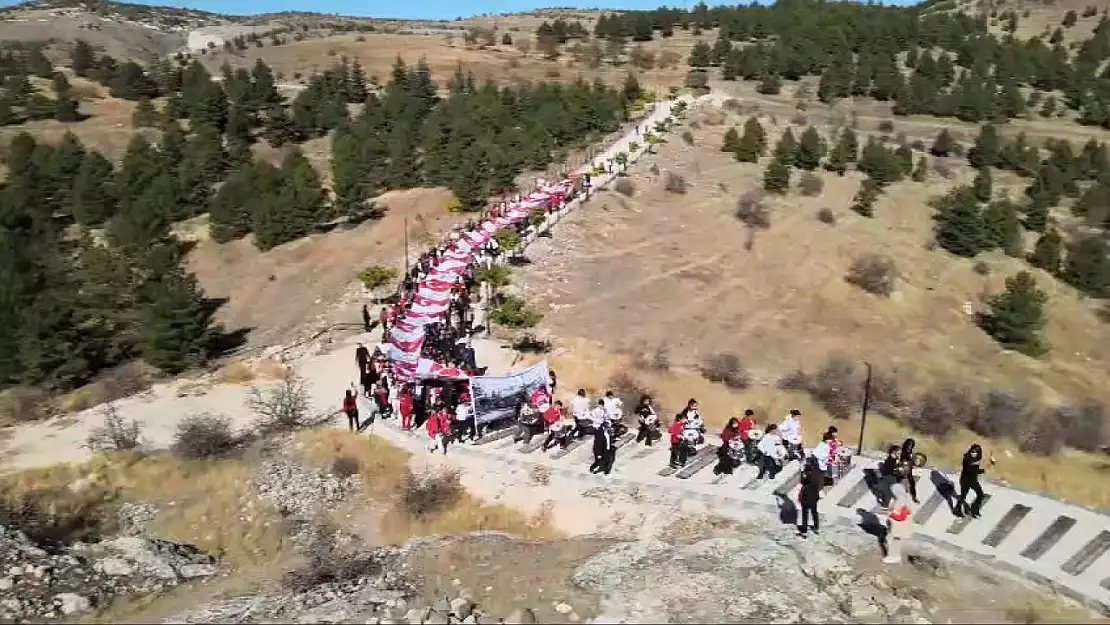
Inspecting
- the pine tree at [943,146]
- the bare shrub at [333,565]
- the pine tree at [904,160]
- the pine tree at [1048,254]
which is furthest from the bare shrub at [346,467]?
the pine tree at [943,146]

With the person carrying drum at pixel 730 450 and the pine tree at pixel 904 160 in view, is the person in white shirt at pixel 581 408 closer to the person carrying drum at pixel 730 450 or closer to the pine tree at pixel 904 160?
the person carrying drum at pixel 730 450

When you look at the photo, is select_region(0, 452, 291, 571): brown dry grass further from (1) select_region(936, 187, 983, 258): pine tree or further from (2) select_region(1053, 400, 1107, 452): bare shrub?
(1) select_region(936, 187, 983, 258): pine tree

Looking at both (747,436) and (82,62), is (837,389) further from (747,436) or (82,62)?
(82,62)

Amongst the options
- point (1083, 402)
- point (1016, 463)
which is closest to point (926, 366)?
point (1083, 402)

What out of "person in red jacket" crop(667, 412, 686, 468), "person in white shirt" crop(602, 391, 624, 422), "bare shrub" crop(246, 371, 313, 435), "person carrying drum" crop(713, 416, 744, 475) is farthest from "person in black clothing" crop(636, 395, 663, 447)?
"bare shrub" crop(246, 371, 313, 435)

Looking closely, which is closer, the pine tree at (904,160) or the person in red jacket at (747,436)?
the person in red jacket at (747,436)
